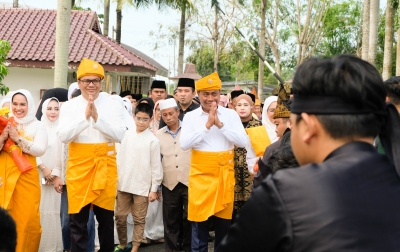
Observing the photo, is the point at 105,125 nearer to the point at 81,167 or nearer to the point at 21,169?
the point at 81,167

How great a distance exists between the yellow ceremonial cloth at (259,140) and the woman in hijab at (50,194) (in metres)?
2.39

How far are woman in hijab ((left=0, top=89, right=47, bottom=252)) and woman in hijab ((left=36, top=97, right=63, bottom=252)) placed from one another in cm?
63

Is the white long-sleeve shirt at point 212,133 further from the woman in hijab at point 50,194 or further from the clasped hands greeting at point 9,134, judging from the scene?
the clasped hands greeting at point 9,134

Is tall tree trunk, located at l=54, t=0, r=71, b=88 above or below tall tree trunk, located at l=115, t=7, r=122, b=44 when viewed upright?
below

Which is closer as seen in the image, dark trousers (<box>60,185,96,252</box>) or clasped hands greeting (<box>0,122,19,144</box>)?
clasped hands greeting (<box>0,122,19,144</box>)

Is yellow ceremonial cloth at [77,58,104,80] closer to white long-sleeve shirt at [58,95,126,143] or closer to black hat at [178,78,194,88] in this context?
white long-sleeve shirt at [58,95,126,143]

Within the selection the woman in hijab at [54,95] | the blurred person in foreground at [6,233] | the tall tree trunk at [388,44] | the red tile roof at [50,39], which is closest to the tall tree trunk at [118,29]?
the red tile roof at [50,39]

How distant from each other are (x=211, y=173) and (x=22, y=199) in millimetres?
2103

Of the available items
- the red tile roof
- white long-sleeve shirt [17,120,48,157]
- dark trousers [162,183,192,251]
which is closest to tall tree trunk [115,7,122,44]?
the red tile roof

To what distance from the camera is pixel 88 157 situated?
6.36m

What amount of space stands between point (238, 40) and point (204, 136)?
3633 centimetres

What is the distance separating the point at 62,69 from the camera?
33.0 feet

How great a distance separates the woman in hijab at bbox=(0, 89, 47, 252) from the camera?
627 cm

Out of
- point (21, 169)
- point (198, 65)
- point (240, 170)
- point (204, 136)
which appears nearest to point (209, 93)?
point (204, 136)
